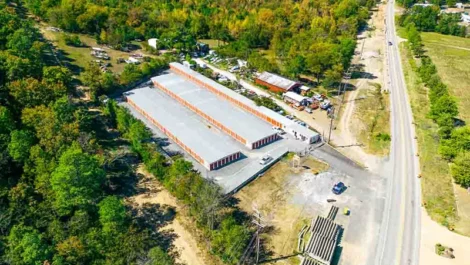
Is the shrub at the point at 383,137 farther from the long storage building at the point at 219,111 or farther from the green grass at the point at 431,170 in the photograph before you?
the long storage building at the point at 219,111

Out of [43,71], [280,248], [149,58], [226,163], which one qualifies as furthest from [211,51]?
[280,248]

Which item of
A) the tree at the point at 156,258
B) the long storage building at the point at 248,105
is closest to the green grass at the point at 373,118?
the long storage building at the point at 248,105

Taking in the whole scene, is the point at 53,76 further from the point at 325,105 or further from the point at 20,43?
the point at 325,105

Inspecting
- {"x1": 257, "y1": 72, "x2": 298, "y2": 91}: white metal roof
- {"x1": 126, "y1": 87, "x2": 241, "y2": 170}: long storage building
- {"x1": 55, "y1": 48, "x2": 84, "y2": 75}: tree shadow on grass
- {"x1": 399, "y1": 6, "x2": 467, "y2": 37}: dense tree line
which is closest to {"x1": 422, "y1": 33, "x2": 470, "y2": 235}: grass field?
{"x1": 399, "y1": 6, "x2": 467, "y2": 37}: dense tree line

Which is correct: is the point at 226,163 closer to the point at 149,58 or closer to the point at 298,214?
the point at 298,214

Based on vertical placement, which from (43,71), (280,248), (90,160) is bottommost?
(280,248)

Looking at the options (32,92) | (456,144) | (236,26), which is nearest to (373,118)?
(456,144)
